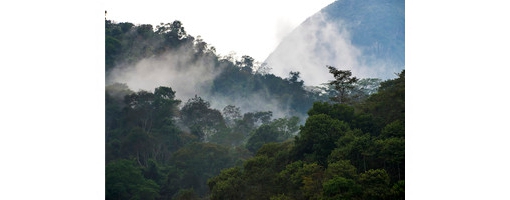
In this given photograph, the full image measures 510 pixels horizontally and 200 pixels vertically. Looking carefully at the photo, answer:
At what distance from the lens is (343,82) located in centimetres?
859

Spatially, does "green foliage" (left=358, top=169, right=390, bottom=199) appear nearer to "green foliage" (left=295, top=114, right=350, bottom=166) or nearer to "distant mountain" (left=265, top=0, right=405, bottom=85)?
"green foliage" (left=295, top=114, right=350, bottom=166)

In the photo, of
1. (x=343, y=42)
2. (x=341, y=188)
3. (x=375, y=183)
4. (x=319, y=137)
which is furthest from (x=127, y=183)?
(x=343, y=42)

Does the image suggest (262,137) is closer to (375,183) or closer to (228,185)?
(228,185)

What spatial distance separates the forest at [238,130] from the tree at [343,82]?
1cm

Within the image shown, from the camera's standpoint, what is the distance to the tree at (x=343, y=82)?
28.0 feet

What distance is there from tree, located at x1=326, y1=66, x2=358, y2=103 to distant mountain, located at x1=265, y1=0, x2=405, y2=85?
70mm

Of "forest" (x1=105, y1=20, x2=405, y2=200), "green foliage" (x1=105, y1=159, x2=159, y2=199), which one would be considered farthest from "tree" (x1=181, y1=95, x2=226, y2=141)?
"green foliage" (x1=105, y1=159, x2=159, y2=199)

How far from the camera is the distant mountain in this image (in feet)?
27.5

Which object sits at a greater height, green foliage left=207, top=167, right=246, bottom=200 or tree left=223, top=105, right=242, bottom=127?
tree left=223, top=105, right=242, bottom=127

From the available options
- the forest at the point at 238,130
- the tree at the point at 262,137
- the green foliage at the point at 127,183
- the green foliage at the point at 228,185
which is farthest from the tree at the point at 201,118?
the green foliage at the point at 127,183

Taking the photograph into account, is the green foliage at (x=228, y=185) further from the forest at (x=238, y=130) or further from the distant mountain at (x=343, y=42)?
the distant mountain at (x=343, y=42)

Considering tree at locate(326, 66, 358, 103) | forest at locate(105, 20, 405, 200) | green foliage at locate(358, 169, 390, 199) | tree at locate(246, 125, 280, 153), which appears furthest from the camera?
tree at locate(246, 125, 280, 153)

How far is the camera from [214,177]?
8.73 meters
